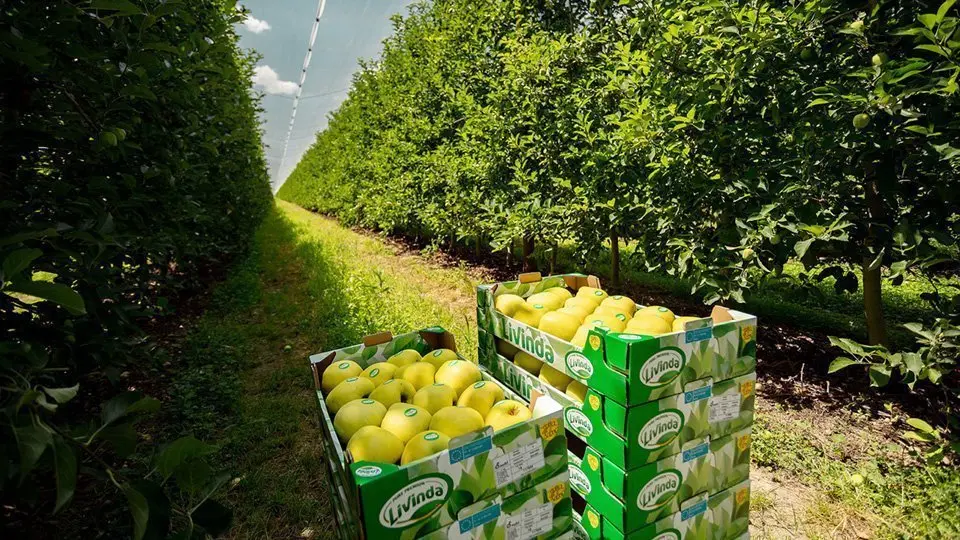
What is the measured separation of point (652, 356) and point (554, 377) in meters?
0.58

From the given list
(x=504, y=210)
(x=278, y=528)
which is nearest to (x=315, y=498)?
(x=278, y=528)

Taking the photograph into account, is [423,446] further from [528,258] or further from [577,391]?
[528,258]

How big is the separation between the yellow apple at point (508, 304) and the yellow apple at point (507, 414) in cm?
70

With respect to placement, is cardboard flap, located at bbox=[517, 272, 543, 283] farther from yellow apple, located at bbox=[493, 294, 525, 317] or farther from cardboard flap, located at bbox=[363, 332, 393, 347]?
cardboard flap, located at bbox=[363, 332, 393, 347]

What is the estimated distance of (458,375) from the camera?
188cm

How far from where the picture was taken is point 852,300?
20.0ft

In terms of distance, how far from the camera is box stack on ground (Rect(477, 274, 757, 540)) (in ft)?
5.46

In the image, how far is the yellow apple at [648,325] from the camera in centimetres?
195

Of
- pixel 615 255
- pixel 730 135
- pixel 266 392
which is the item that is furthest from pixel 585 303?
pixel 615 255

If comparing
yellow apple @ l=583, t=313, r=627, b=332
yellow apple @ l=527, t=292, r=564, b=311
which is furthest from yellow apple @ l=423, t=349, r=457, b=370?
yellow apple @ l=583, t=313, r=627, b=332

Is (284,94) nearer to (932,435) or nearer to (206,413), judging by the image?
(206,413)

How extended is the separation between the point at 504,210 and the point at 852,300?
5.06m

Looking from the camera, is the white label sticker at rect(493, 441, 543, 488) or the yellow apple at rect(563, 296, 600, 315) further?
the yellow apple at rect(563, 296, 600, 315)

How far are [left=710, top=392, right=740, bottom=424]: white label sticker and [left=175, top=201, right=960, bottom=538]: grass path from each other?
827 mm
